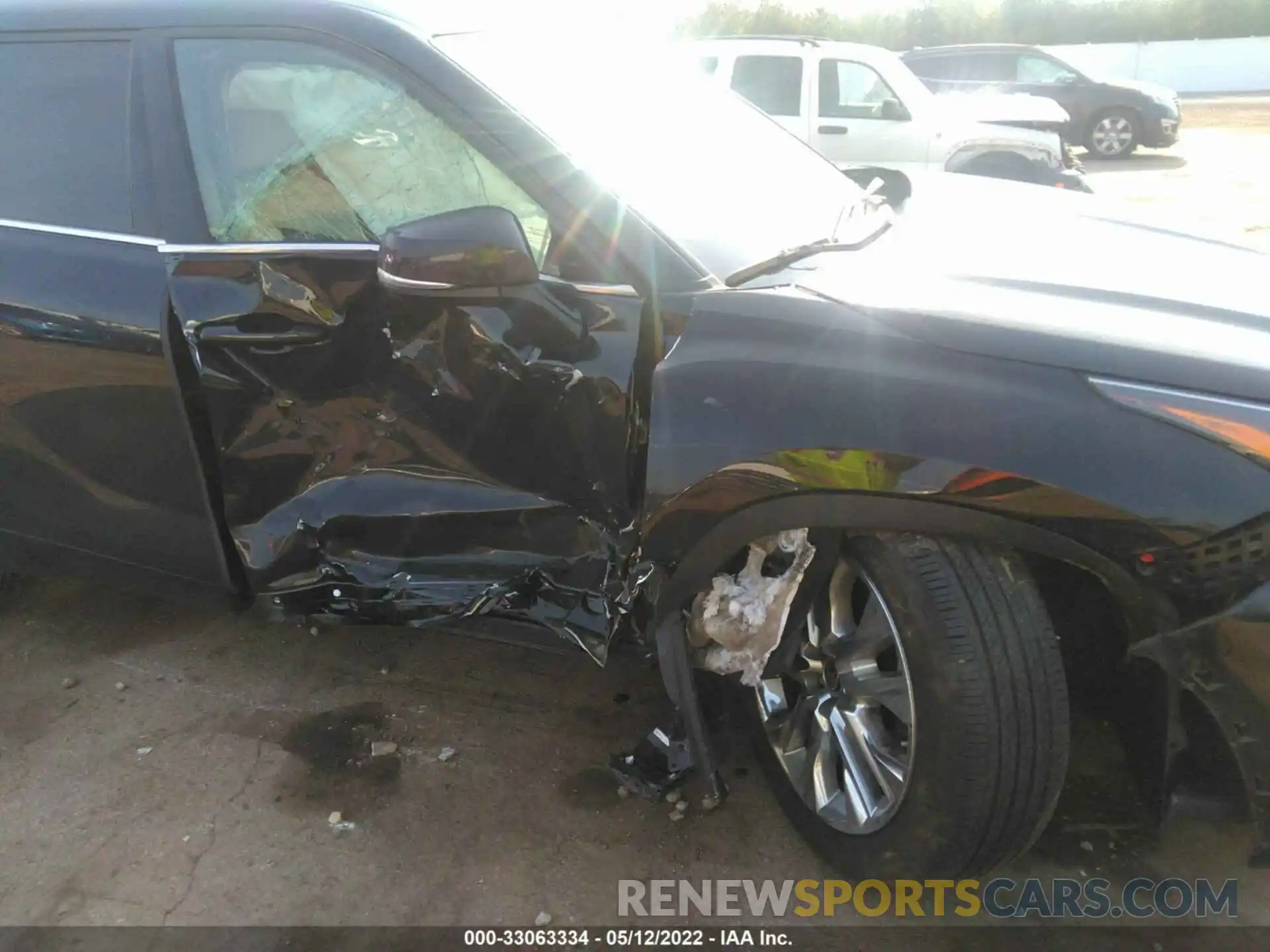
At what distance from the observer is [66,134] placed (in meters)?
2.54

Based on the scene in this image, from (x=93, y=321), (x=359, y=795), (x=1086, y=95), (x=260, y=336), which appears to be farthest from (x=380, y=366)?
(x=1086, y=95)

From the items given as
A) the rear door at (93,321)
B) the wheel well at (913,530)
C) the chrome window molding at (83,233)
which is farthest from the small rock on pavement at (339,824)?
the chrome window molding at (83,233)

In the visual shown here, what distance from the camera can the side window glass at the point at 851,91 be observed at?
27.9 ft

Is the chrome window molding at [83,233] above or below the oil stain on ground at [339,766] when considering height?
above

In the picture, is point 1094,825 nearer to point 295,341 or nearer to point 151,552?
point 295,341

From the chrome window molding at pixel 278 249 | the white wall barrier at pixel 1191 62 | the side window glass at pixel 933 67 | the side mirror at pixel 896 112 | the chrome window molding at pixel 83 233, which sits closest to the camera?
the chrome window molding at pixel 278 249

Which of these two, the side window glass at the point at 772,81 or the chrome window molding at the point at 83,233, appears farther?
the side window glass at the point at 772,81

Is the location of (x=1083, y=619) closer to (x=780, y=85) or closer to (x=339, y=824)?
(x=339, y=824)

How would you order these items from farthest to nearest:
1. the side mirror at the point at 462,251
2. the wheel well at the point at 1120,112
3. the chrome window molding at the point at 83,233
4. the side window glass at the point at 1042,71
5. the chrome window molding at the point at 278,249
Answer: the wheel well at the point at 1120,112 < the side window glass at the point at 1042,71 < the chrome window molding at the point at 83,233 < the chrome window molding at the point at 278,249 < the side mirror at the point at 462,251

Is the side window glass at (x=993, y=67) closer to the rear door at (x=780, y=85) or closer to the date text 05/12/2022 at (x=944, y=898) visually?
the rear door at (x=780, y=85)

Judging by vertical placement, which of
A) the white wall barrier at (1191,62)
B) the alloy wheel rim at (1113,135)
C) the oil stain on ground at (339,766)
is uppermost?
the oil stain on ground at (339,766)

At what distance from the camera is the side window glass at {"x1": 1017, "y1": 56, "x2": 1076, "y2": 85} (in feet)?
46.1

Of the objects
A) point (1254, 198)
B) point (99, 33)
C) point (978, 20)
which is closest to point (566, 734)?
point (99, 33)

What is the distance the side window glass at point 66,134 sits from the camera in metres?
2.46
